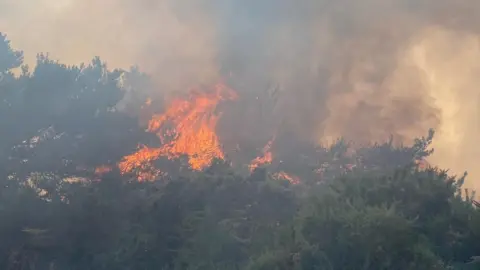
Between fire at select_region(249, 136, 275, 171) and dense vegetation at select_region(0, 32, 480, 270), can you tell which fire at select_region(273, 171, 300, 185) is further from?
dense vegetation at select_region(0, 32, 480, 270)

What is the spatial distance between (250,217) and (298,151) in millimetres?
10555

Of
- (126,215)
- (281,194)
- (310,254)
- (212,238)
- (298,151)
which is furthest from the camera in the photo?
(298,151)

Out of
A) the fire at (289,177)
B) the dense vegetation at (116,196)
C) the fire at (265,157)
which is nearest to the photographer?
the dense vegetation at (116,196)

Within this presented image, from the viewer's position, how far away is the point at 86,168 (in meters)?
23.5

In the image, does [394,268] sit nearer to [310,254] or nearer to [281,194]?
[310,254]

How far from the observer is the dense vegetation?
60.4ft

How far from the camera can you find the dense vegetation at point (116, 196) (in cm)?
1842

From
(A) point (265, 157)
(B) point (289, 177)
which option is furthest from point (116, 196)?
(A) point (265, 157)

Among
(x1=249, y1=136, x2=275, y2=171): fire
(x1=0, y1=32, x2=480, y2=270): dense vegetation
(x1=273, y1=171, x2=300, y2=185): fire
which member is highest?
(x1=249, y1=136, x2=275, y2=171): fire

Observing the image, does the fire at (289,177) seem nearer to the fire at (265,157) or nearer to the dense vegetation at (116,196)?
the fire at (265,157)

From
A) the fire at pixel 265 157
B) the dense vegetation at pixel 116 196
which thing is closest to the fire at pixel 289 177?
the fire at pixel 265 157

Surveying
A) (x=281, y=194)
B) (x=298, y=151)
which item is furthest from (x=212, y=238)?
(x=298, y=151)

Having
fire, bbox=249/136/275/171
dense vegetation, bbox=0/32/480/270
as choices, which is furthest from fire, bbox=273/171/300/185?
dense vegetation, bbox=0/32/480/270

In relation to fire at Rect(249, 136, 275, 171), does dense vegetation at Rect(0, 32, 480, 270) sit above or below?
below
